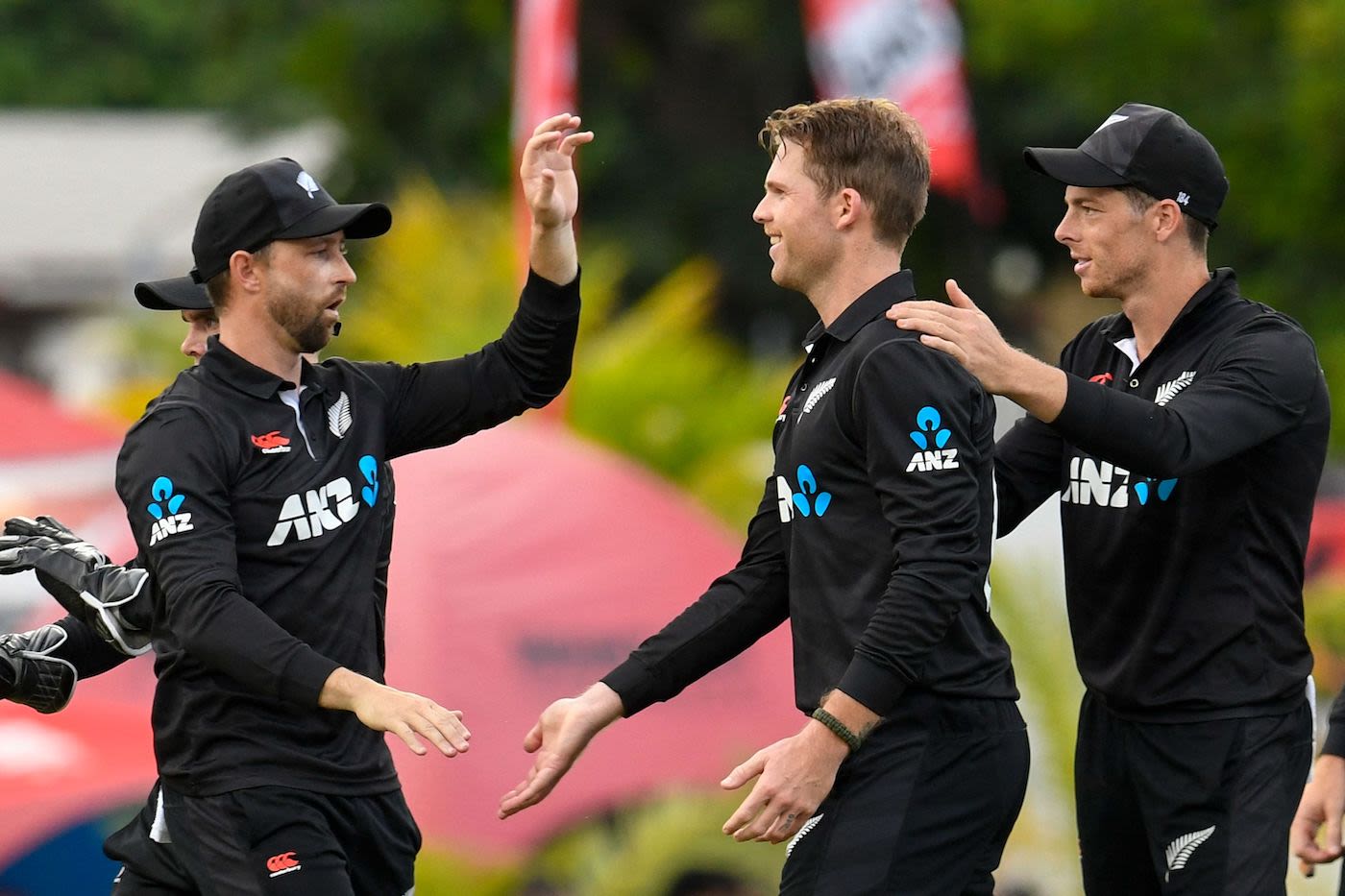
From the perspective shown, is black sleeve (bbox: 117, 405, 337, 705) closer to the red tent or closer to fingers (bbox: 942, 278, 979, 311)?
fingers (bbox: 942, 278, 979, 311)

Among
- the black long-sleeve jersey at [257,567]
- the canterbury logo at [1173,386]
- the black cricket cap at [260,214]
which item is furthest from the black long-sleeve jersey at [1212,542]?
the black cricket cap at [260,214]

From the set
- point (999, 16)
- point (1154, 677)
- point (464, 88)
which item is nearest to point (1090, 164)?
point (1154, 677)

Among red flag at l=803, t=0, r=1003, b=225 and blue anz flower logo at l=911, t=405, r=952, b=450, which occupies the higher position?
red flag at l=803, t=0, r=1003, b=225

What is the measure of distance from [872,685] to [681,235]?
17940mm

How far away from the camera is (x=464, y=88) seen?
21.6 metres

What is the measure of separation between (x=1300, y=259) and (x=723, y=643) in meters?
12.8

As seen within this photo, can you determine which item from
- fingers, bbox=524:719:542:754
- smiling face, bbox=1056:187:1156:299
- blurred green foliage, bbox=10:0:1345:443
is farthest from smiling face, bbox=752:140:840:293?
blurred green foliage, bbox=10:0:1345:443

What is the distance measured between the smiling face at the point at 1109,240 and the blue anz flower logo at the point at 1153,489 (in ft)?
1.35

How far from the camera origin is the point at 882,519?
12.5 ft

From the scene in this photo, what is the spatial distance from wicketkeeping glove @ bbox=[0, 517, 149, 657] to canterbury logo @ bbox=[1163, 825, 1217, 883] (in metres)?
2.19

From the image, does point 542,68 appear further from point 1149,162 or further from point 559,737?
point 559,737

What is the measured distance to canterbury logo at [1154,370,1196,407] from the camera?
4254mm

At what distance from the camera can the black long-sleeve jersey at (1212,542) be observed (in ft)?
13.8

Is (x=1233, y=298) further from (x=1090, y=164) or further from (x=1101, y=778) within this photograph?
(x=1101, y=778)
